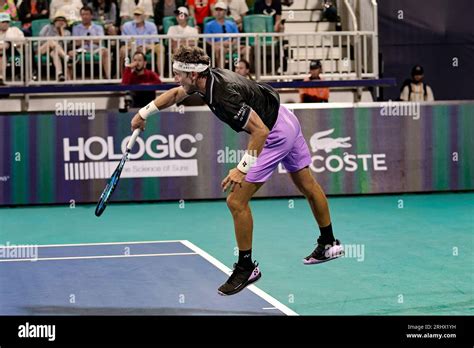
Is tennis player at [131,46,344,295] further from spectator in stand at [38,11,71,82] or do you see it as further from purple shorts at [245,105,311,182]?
spectator in stand at [38,11,71,82]

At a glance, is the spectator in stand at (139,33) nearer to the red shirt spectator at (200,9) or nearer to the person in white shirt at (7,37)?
the red shirt spectator at (200,9)

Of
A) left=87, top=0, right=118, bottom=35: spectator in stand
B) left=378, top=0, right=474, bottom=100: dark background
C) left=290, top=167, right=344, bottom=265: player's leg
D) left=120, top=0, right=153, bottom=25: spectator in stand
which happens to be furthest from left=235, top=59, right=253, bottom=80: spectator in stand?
left=290, top=167, right=344, bottom=265: player's leg

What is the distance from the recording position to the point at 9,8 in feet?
71.5

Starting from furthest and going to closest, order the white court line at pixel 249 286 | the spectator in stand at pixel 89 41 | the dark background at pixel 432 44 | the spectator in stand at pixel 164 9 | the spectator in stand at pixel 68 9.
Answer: the dark background at pixel 432 44, the spectator in stand at pixel 164 9, the spectator in stand at pixel 68 9, the spectator in stand at pixel 89 41, the white court line at pixel 249 286

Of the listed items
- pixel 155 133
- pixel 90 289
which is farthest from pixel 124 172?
pixel 90 289

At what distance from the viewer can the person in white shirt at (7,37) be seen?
1939cm

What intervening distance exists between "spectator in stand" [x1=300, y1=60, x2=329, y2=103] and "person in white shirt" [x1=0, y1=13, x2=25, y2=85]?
5.40m

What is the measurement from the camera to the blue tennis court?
979 centimetres

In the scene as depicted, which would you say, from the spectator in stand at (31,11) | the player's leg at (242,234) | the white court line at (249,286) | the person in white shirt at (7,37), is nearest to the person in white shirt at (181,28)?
the person in white shirt at (7,37)

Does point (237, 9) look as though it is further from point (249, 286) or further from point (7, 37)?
point (249, 286)

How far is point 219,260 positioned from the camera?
12.7 meters

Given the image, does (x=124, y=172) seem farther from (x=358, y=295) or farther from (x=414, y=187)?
(x=358, y=295)

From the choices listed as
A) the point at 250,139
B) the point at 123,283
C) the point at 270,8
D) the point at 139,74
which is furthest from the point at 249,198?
the point at 270,8

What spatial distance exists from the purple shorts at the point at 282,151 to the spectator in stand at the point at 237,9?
12.0 m
